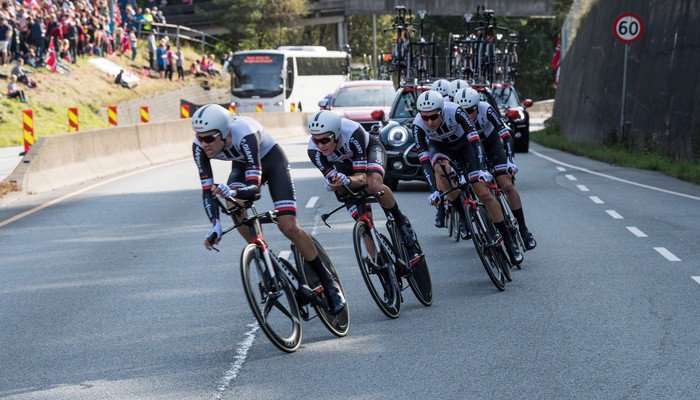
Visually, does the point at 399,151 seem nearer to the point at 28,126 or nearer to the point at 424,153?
the point at 424,153

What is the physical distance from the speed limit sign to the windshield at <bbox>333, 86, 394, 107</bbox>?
5.36m

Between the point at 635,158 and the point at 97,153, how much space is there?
1170cm

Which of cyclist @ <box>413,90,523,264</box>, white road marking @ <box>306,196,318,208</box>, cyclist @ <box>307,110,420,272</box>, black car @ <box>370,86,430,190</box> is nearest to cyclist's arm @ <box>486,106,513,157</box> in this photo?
cyclist @ <box>413,90,523,264</box>

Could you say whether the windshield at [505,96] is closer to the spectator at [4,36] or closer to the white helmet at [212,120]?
the spectator at [4,36]

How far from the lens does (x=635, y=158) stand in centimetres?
2550

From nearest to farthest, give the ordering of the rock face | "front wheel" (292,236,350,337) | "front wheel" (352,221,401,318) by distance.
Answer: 1. "front wheel" (292,236,350,337)
2. "front wheel" (352,221,401,318)
3. the rock face

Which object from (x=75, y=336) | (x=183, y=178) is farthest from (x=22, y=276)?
(x=183, y=178)

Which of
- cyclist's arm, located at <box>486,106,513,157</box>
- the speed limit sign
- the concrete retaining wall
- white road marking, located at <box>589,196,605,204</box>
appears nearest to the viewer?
cyclist's arm, located at <box>486,106,513,157</box>

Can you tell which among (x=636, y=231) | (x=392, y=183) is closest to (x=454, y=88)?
(x=636, y=231)

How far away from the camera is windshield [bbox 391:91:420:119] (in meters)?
19.1

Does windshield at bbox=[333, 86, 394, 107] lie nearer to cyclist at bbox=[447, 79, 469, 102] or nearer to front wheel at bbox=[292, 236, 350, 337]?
cyclist at bbox=[447, 79, 469, 102]

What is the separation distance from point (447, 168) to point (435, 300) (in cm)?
138

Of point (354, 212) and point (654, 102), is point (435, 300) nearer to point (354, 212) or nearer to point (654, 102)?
point (354, 212)

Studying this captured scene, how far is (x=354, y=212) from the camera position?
843 centimetres
